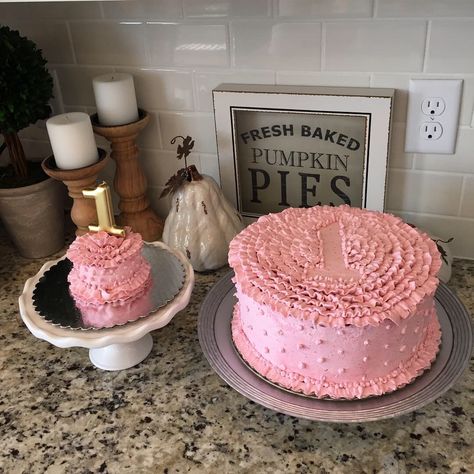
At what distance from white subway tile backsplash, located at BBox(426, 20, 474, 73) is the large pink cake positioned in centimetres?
26

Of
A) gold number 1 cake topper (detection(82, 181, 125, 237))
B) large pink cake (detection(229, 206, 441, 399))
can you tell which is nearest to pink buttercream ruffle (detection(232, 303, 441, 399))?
large pink cake (detection(229, 206, 441, 399))

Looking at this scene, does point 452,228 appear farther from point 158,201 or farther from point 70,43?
point 70,43

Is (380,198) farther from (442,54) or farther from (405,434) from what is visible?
(405,434)

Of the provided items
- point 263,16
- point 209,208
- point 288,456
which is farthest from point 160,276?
point 263,16

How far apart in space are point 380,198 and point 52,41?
624 mm

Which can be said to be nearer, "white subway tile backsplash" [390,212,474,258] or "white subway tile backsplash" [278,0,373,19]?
"white subway tile backsplash" [278,0,373,19]

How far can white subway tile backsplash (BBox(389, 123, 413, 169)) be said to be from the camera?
854 millimetres

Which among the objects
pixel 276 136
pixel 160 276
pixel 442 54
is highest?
pixel 442 54

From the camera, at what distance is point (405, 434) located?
649 mm

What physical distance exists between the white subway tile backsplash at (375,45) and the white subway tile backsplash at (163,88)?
25cm

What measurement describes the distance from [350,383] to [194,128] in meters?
0.53

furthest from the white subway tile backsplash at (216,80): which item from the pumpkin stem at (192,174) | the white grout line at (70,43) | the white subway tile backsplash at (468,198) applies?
the white subway tile backsplash at (468,198)

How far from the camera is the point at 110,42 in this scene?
95 cm

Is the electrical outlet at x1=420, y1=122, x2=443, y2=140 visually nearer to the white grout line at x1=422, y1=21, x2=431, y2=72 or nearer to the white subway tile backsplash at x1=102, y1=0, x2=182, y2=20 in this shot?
the white grout line at x1=422, y1=21, x2=431, y2=72
